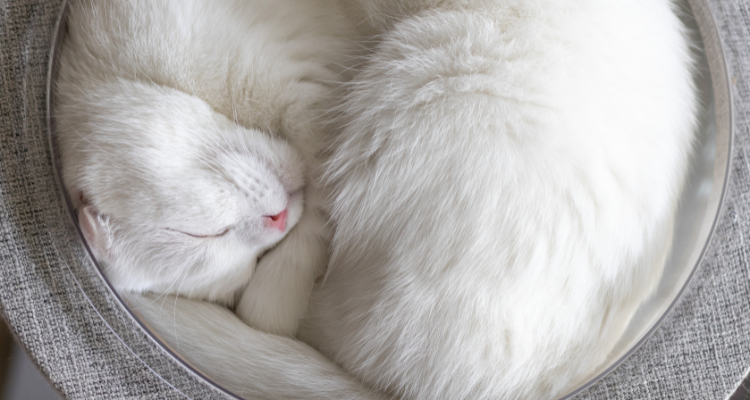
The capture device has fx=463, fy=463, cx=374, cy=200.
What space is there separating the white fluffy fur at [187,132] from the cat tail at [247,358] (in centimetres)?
4

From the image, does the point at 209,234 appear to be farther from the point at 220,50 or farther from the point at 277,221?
the point at 220,50

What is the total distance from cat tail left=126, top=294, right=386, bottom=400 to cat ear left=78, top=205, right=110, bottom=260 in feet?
0.27

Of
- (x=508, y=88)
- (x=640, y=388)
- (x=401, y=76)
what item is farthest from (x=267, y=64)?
(x=640, y=388)

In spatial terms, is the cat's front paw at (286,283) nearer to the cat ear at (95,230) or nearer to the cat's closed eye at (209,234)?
the cat's closed eye at (209,234)

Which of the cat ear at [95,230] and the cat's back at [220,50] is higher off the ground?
the cat's back at [220,50]

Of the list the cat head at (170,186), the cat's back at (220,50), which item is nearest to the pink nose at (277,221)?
the cat head at (170,186)

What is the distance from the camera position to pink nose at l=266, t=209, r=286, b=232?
2.22ft

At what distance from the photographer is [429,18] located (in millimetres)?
658

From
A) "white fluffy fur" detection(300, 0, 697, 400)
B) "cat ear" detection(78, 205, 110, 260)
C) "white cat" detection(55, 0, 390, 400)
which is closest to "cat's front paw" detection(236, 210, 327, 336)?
"white cat" detection(55, 0, 390, 400)

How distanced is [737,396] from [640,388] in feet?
1.25

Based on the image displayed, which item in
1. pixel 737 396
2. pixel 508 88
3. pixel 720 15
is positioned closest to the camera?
pixel 508 88

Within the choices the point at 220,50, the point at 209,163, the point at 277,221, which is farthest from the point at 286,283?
the point at 220,50

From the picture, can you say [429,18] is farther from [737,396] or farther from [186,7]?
[737,396]

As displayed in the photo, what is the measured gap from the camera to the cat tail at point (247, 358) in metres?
0.67
